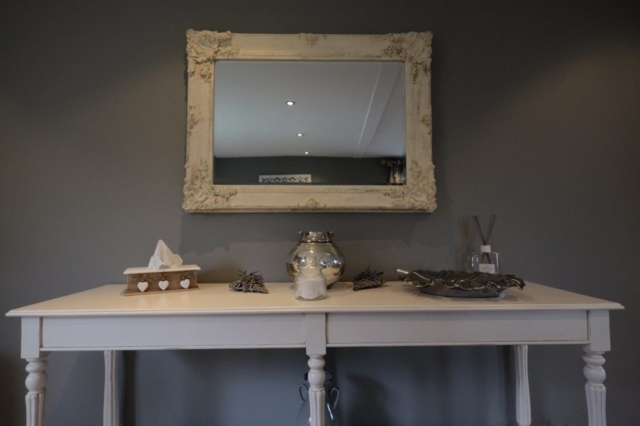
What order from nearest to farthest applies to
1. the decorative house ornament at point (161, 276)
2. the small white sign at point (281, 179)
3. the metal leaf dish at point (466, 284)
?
the metal leaf dish at point (466, 284), the decorative house ornament at point (161, 276), the small white sign at point (281, 179)

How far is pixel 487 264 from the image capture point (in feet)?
4.47

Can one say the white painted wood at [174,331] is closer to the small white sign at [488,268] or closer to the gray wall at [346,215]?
the gray wall at [346,215]

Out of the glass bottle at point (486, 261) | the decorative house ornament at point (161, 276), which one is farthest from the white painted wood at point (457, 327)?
the decorative house ornament at point (161, 276)

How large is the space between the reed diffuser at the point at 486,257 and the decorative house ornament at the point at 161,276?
1182 mm

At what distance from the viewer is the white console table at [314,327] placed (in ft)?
3.13

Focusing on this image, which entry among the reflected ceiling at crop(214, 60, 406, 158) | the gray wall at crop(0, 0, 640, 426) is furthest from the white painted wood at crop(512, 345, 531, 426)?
the reflected ceiling at crop(214, 60, 406, 158)

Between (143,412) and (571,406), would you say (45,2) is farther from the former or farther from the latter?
(571,406)

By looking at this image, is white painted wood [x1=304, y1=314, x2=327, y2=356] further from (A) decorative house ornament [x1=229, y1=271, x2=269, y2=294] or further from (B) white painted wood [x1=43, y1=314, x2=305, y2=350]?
(A) decorative house ornament [x1=229, y1=271, x2=269, y2=294]

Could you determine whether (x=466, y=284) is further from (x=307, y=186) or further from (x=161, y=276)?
(x=161, y=276)

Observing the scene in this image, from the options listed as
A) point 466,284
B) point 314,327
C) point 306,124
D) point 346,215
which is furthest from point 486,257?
point 306,124

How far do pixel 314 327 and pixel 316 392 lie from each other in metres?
0.19

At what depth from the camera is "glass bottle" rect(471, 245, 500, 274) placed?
135cm

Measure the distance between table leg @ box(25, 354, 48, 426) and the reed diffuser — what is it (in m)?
1.59

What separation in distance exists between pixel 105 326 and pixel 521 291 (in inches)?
55.4
